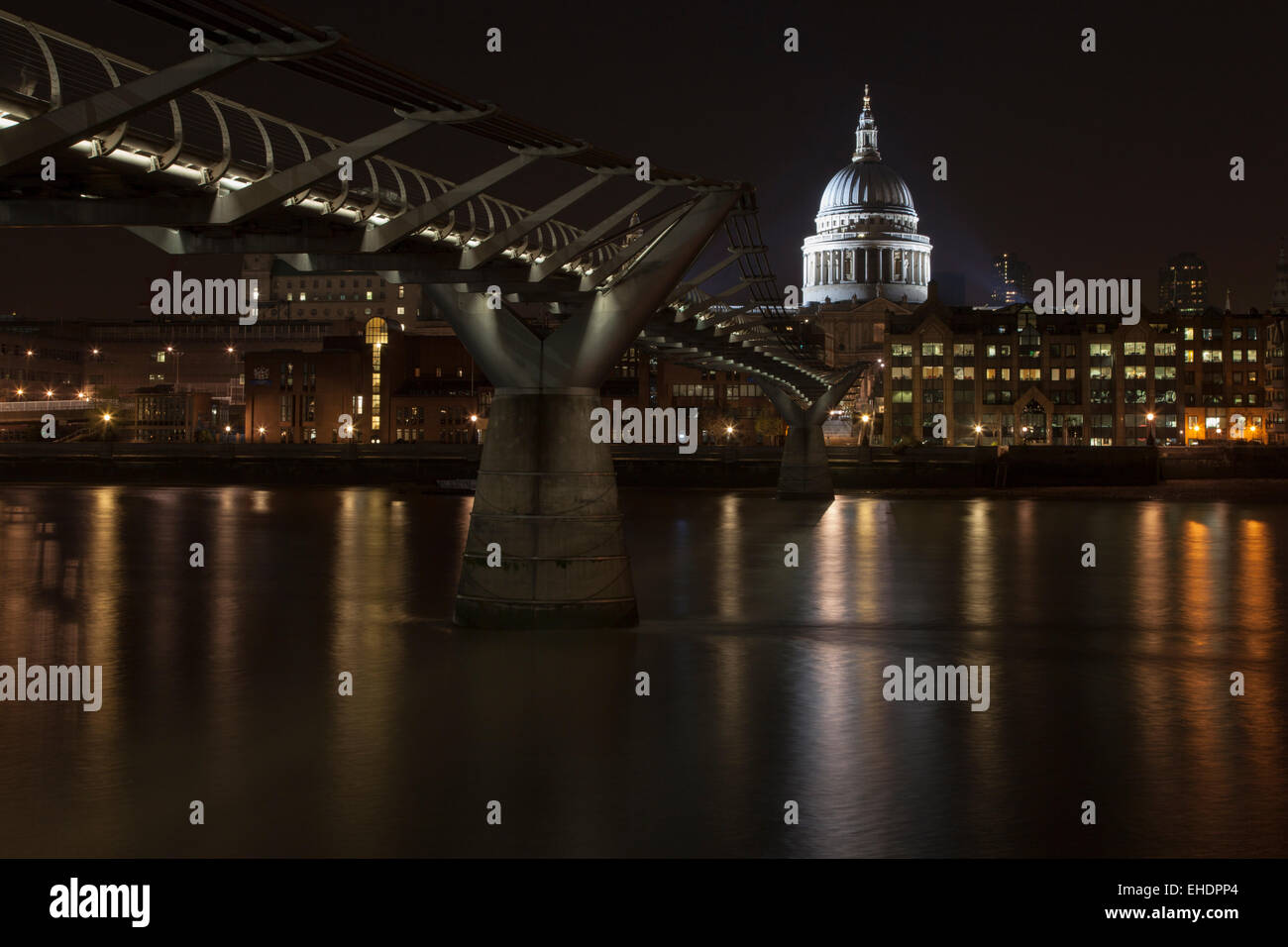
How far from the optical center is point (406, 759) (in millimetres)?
17406

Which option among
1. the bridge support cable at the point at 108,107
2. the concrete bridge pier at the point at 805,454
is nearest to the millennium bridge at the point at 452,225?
the bridge support cable at the point at 108,107

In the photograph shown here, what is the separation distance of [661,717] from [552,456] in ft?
21.9

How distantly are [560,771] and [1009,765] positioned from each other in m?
5.00

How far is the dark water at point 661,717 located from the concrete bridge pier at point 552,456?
3.17 feet

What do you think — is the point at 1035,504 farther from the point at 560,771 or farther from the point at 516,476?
the point at 560,771

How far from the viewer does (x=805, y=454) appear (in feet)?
271

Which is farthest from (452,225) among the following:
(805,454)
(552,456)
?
(805,454)

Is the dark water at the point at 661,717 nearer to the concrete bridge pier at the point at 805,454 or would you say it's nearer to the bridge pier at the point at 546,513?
the bridge pier at the point at 546,513

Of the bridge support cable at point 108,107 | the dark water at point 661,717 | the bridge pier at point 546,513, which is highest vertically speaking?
the bridge support cable at point 108,107

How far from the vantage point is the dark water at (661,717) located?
48.0ft

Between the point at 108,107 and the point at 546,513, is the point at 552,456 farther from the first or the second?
the point at 108,107

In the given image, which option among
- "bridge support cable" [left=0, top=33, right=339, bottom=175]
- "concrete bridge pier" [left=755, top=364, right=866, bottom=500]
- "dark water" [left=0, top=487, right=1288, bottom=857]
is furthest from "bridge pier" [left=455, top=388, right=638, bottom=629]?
"concrete bridge pier" [left=755, top=364, right=866, bottom=500]

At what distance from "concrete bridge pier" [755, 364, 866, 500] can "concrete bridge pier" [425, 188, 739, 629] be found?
54665 mm
